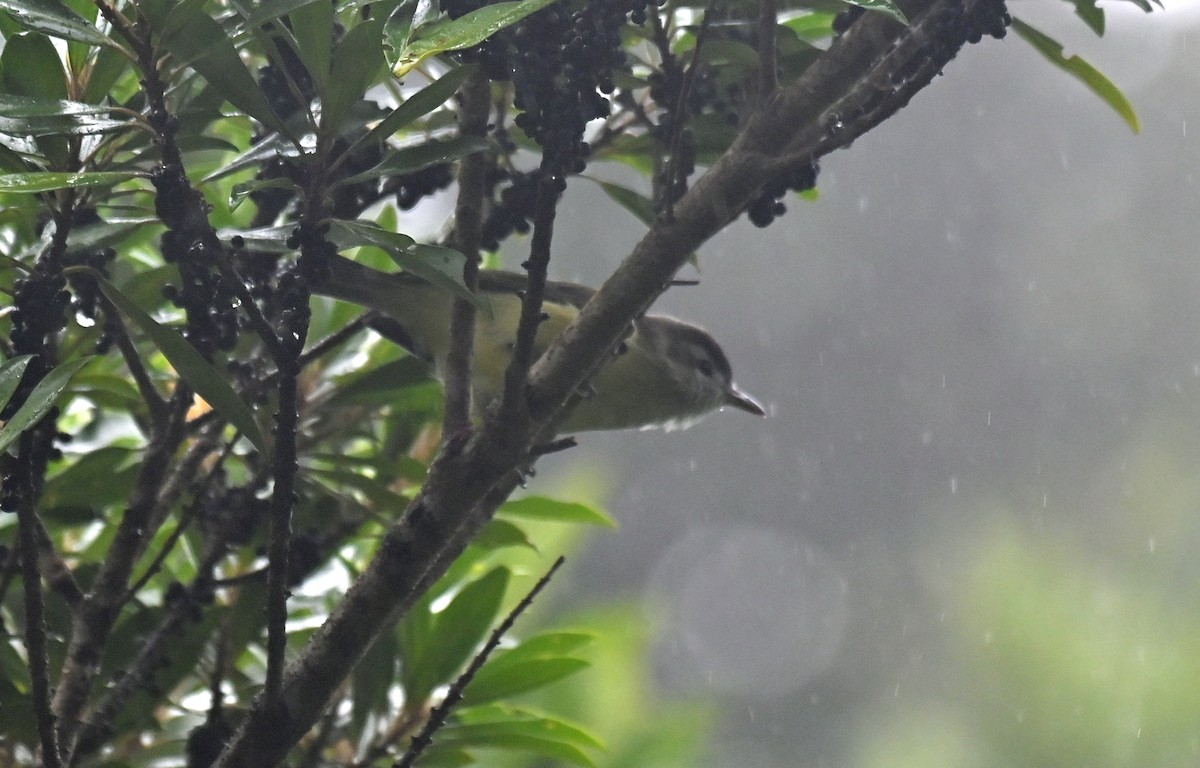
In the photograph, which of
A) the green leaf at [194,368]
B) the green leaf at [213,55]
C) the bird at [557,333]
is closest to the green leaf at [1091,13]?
the bird at [557,333]

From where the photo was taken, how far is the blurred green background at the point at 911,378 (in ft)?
29.2

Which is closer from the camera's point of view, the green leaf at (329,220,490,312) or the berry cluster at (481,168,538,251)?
the green leaf at (329,220,490,312)

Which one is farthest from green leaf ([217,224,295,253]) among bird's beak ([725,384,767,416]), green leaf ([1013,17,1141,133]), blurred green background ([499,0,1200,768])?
blurred green background ([499,0,1200,768])

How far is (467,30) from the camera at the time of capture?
2.83 feet

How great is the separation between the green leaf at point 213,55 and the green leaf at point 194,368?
194 mm

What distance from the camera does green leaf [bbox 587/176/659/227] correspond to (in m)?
1.48

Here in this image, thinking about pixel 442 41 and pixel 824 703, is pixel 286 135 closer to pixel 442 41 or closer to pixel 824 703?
pixel 442 41

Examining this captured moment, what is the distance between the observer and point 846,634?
10180mm

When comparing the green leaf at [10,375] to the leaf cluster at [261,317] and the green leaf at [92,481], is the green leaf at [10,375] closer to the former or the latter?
the leaf cluster at [261,317]

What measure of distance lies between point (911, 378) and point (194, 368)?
10.3 meters

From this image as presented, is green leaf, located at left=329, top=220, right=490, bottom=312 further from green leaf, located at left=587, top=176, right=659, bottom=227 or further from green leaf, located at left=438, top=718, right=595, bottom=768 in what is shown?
green leaf, located at left=438, top=718, right=595, bottom=768

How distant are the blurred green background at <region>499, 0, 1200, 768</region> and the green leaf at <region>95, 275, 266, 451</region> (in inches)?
255

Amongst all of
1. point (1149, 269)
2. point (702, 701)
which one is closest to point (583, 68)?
point (702, 701)

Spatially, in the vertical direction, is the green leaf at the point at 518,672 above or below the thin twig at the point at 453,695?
above
